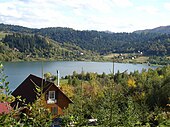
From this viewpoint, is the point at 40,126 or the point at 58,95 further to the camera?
the point at 58,95

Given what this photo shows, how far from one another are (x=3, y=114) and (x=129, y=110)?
4320 millimetres

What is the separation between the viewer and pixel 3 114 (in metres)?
3.12

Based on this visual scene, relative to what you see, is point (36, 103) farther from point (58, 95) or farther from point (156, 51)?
point (156, 51)

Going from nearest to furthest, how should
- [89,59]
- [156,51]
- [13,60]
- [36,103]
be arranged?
[36,103] → [13,60] → [156,51] → [89,59]

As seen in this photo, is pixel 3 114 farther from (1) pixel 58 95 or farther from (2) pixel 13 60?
(2) pixel 13 60

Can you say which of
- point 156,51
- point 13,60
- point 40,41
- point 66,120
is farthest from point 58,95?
point 40,41

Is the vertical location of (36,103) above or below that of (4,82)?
below

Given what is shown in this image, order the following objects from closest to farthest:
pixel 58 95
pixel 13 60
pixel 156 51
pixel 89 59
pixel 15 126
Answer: pixel 15 126, pixel 58 95, pixel 13 60, pixel 156 51, pixel 89 59

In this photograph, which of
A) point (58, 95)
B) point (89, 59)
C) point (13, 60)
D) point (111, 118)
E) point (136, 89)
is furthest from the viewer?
point (89, 59)

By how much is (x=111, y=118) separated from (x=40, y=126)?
89.6 inches

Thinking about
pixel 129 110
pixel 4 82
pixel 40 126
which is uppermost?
pixel 4 82

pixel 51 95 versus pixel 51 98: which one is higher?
pixel 51 95

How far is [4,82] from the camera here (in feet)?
10.4

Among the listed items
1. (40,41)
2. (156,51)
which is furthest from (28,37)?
(156,51)
